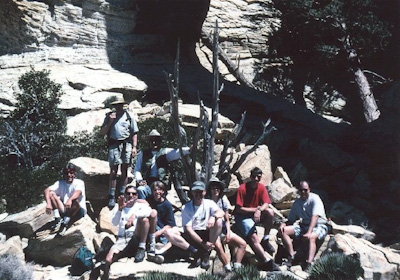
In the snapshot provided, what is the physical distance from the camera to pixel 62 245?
373 inches

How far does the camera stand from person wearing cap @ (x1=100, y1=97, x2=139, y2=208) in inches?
401

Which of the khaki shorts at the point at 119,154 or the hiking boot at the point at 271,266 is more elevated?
the khaki shorts at the point at 119,154

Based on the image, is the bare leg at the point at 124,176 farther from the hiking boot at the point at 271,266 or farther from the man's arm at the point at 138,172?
the hiking boot at the point at 271,266

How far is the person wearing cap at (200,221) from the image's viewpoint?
826 cm

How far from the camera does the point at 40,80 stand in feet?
55.5

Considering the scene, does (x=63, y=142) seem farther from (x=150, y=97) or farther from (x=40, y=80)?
(x=150, y=97)

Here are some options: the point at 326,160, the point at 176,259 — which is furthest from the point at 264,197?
the point at 326,160

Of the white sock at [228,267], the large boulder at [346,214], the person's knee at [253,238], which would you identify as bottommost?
the large boulder at [346,214]

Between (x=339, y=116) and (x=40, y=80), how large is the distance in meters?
15.5

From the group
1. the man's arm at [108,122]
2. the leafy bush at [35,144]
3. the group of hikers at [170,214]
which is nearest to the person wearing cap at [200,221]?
the group of hikers at [170,214]

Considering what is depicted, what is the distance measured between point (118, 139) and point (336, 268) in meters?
4.86

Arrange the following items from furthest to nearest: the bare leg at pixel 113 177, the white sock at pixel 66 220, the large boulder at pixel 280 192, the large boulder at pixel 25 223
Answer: the large boulder at pixel 280 192, the bare leg at pixel 113 177, the large boulder at pixel 25 223, the white sock at pixel 66 220

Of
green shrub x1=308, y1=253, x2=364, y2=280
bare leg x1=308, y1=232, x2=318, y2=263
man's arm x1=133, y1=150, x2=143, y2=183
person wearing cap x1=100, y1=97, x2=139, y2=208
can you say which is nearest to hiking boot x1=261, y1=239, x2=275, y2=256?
bare leg x1=308, y1=232, x2=318, y2=263

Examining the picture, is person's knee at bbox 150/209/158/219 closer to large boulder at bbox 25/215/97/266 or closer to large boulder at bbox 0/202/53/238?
large boulder at bbox 25/215/97/266
